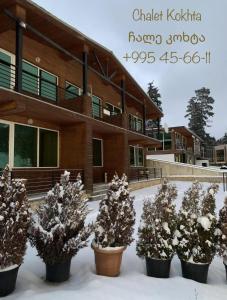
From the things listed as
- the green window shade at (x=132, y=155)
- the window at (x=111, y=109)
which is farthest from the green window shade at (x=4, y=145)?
the green window shade at (x=132, y=155)

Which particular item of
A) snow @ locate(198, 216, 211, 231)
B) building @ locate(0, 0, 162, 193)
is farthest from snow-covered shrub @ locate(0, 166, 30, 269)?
building @ locate(0, 0, 162, 193)

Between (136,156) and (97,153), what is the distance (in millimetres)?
6128

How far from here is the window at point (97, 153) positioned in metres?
14.7

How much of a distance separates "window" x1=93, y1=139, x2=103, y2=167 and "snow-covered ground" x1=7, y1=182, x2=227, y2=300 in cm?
1045

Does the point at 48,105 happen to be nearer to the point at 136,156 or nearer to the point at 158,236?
the point at 158,236

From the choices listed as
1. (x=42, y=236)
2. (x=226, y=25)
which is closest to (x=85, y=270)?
(x=42, y=236)

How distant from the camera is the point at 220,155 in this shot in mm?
51156

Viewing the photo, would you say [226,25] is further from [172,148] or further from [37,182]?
[172,148]

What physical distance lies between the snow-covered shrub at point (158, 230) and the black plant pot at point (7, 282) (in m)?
1.86

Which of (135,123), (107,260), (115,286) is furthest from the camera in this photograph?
(135,123)

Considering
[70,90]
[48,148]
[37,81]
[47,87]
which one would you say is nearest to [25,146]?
[48,148]

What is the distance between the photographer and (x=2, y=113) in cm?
860

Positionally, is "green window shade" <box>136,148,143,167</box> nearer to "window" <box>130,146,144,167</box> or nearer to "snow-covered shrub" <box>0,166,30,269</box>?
"window" <box>130,146,144,167</box>

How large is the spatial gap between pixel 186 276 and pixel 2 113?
7.32 meters
